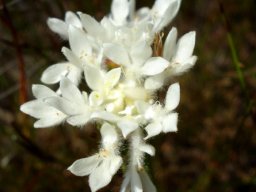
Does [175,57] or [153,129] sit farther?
[175,57]

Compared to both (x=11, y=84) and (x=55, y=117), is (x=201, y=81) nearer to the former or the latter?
(x=11, y=84)

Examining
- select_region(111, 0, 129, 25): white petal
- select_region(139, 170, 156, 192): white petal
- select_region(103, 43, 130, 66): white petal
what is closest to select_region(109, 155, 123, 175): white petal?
select_region(139, 170, 156, 192): white petal

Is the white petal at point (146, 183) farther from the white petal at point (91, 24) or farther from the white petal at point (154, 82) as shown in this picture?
the white petal at point (91, 24)

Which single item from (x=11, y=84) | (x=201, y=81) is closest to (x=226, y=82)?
(x=201, y=81)

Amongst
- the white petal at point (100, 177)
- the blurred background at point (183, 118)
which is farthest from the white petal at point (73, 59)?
the blurred background at point (183, 118)

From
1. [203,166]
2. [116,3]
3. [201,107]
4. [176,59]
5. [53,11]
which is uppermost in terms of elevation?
[53,11]

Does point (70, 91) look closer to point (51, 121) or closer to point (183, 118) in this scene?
point (51, 121)

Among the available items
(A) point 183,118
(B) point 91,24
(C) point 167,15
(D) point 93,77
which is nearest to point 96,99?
(D) point 93,77

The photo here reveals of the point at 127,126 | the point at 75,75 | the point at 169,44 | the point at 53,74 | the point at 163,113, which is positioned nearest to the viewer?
the point at 127,126
